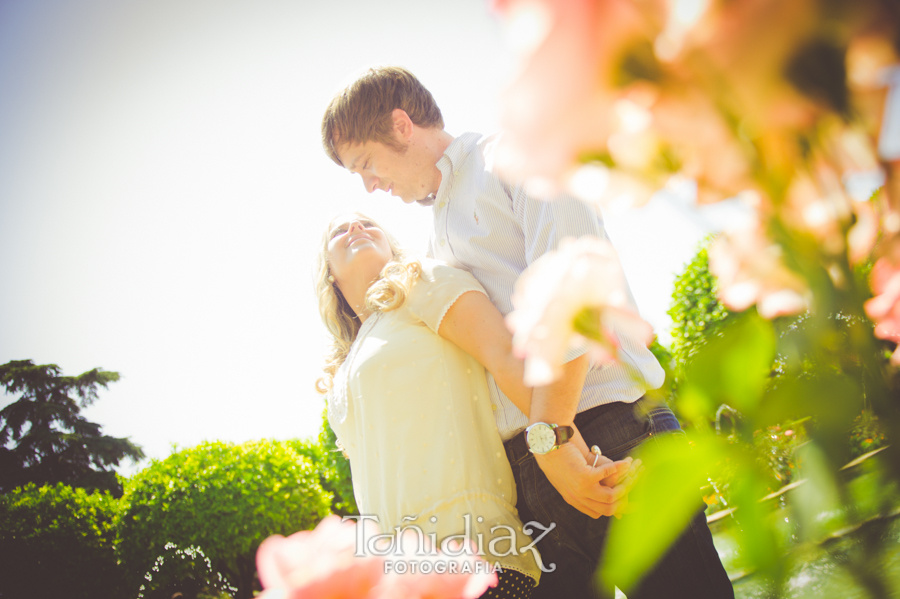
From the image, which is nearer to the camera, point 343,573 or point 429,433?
point 343,573

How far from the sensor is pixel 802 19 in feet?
0.75

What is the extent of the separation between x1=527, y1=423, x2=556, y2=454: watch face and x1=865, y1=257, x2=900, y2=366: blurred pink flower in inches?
44.9

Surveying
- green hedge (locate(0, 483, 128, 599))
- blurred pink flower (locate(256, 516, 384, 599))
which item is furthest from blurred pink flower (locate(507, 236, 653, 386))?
green hedge (locate(0, 483, 128, 599))

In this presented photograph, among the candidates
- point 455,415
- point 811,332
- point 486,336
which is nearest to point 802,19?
point 811,332

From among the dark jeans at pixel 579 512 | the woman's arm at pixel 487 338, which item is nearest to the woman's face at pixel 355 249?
the woman's arm at pixel 487 338

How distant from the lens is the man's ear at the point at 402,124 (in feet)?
7.19

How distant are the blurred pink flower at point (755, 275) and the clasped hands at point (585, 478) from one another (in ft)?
3.78

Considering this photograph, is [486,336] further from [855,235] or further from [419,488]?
[855,235]

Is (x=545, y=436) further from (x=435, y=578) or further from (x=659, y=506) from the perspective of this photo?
(x=659, y=506)

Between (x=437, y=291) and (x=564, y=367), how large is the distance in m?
0.60

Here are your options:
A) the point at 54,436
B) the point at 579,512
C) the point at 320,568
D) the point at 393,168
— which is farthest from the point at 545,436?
the point at 54,436

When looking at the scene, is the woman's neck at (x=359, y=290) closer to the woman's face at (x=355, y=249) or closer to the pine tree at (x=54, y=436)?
the woman's face at (x=355, y=249)

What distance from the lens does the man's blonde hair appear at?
7.13 feet

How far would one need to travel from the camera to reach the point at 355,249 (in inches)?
98.5
